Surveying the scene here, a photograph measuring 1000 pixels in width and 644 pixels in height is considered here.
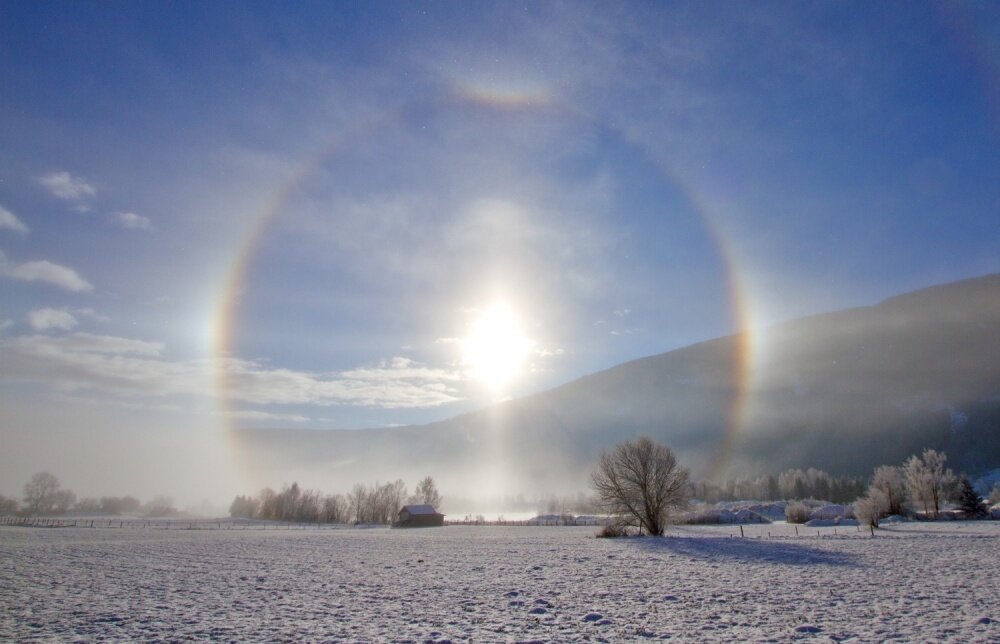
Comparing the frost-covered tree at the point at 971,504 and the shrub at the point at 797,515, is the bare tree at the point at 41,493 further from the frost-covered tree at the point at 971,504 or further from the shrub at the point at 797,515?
the frost-covered tree at the point at 971,504

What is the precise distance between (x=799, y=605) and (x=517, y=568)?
51.8 feet

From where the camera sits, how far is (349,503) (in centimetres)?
17162

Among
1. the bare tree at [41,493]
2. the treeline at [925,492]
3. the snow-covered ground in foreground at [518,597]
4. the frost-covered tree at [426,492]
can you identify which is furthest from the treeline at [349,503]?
the snow-covered ground in foreground at [518,597]

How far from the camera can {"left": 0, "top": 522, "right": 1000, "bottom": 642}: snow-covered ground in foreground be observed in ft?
49.4

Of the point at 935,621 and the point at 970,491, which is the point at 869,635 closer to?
the point at 935,621

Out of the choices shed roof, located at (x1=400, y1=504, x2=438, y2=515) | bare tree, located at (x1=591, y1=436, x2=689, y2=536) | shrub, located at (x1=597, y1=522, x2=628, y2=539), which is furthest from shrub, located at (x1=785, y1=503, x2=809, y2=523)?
shed roof, located at (x1=400, y1=504, x2=438, y2=515)

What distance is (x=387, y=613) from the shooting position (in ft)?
58.9

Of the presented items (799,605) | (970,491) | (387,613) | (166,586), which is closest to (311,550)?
(166,586)

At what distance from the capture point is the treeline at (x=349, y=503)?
6112 inches

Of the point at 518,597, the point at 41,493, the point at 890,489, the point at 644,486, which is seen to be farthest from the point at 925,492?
the point at 41,493

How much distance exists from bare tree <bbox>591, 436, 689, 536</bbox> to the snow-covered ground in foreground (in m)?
28.4

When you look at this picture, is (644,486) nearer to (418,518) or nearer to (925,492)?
(418,518)

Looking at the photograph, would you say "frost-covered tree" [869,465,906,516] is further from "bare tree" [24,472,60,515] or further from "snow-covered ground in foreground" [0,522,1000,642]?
"bare tree" [24,472,60,515]

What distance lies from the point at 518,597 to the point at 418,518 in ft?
333
